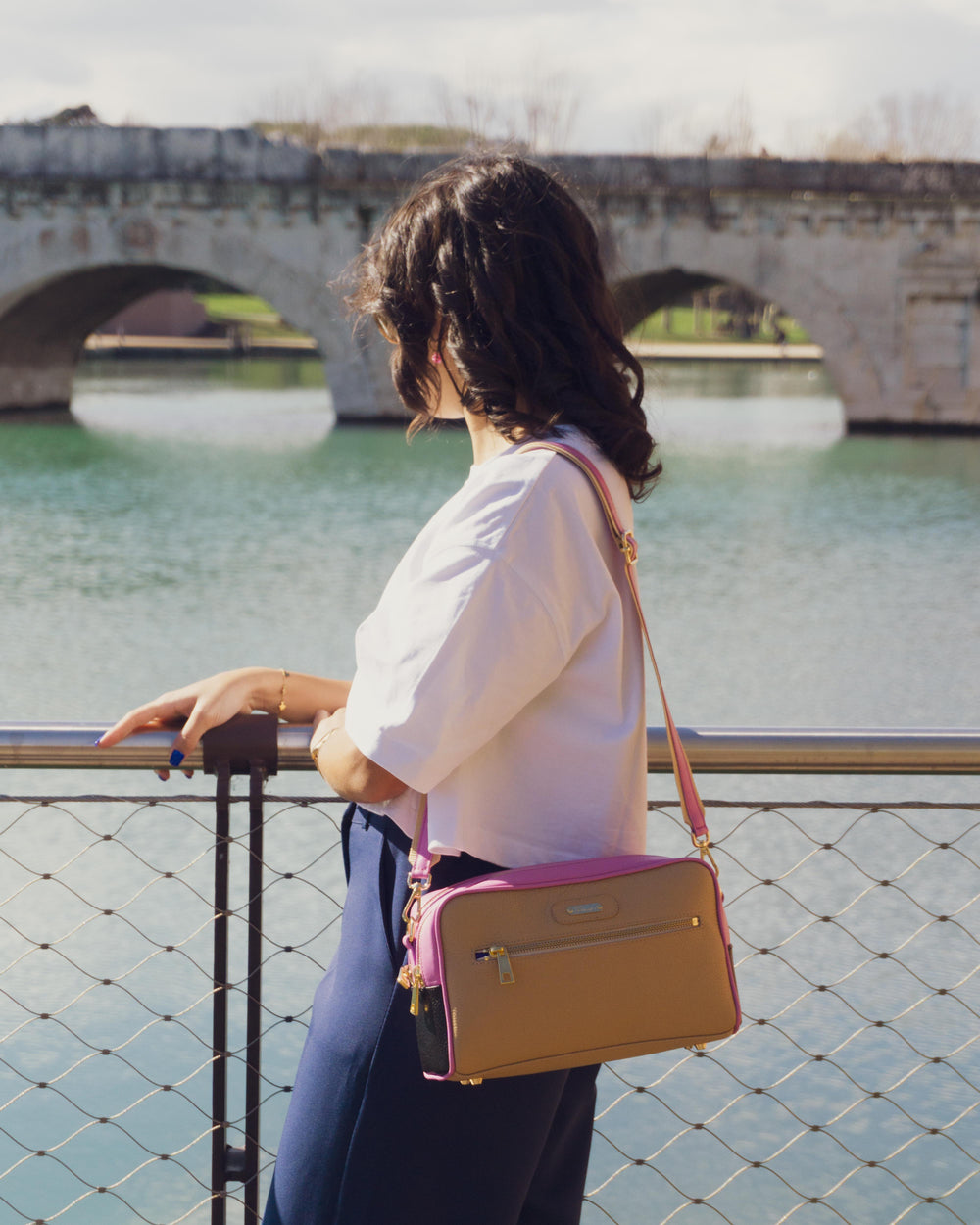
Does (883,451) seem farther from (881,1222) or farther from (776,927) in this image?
(881,1222)

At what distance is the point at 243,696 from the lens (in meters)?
1.75

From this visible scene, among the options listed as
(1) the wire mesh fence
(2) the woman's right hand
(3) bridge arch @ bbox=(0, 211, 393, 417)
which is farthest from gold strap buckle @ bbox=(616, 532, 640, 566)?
(3) bridge arch @ bbox=(0, 211, 393, 417)

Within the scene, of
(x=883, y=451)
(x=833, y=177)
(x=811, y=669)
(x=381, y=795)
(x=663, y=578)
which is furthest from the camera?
(x=833, y=177)

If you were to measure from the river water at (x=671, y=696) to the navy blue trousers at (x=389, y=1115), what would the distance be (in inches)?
18.4

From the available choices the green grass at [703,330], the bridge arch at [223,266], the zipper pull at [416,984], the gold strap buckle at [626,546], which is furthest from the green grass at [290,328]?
the zipper pull at [416,984]

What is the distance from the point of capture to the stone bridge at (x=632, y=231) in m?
21.5

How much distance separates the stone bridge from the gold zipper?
20377mm

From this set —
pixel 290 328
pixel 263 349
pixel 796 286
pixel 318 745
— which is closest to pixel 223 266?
pixel 796 286

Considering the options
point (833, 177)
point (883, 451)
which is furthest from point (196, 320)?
point (883, 451)

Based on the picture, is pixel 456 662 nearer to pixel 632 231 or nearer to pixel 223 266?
pixel 632 231

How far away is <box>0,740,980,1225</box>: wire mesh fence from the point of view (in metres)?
3.07

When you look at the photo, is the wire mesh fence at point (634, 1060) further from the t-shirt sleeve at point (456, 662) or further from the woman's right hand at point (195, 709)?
the t-shirt sleeve at point (456, 662)

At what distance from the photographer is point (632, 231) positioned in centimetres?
2166

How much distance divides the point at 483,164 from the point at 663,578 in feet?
29.0
